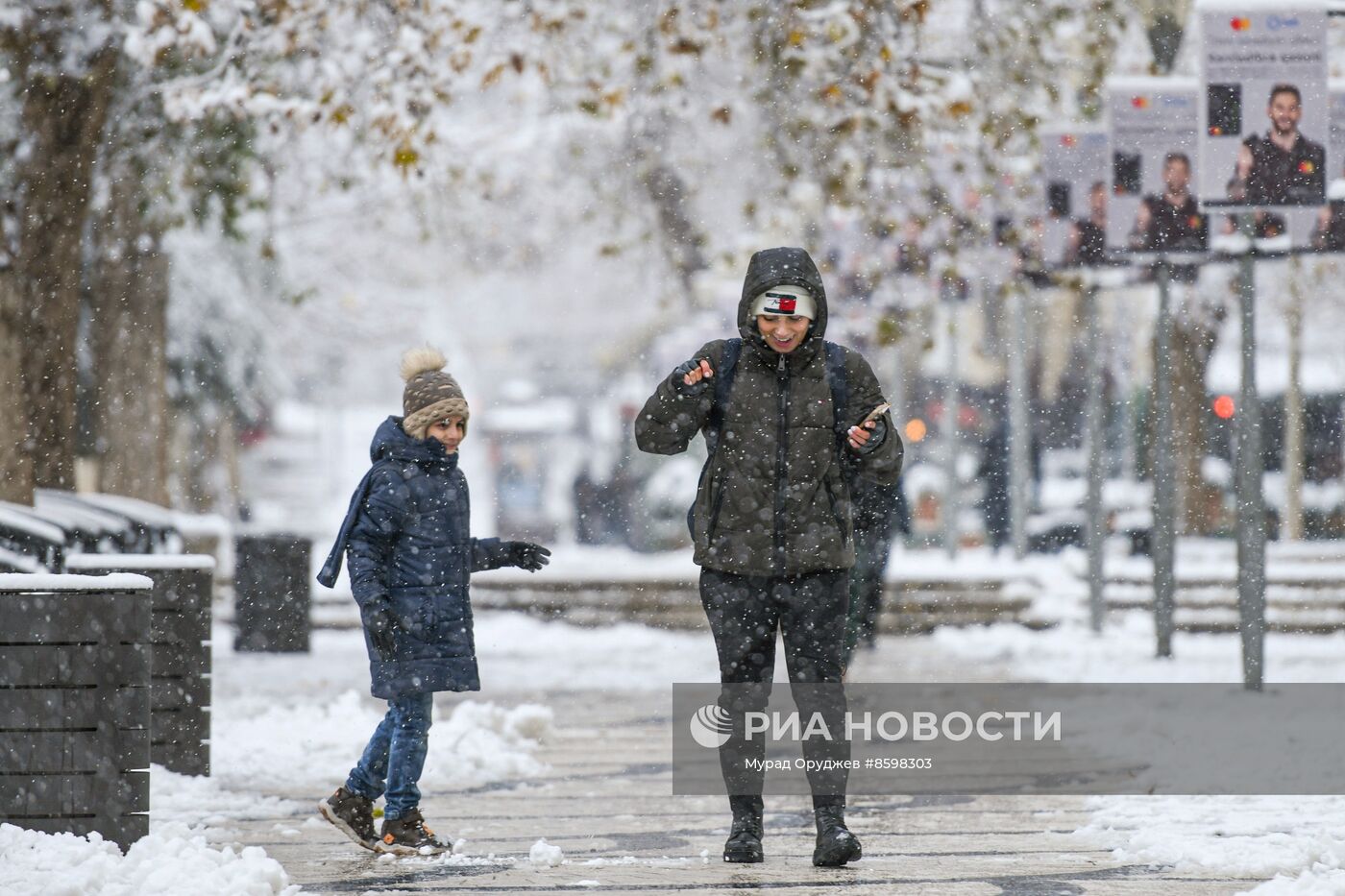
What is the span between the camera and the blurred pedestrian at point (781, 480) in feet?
22.1

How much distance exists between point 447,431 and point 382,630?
728 mm

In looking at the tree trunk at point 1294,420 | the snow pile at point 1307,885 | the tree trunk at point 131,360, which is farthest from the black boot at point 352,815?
the tree trunk at point 1294,420

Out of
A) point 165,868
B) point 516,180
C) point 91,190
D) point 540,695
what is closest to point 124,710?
point 165,868

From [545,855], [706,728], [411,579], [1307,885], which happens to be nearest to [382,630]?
[411,579]

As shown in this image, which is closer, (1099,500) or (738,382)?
(738,382)

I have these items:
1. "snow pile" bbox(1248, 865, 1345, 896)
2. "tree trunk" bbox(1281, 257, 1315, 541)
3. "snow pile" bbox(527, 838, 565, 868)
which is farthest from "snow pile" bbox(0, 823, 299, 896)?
"tree trunk" bbox(1281, 257, 1315, 541)

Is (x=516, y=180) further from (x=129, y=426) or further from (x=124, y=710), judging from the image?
(x=124, y=710)

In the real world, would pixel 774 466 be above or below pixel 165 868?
above

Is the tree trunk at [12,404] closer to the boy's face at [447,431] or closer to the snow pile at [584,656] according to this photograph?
the snow pile at [584,656]

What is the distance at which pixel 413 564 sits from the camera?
23.6 ft

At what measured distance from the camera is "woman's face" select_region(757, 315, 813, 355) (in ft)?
22.1

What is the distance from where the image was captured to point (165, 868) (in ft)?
19.9

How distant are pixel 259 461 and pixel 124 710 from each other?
52.3m

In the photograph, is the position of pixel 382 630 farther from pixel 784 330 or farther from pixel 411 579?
pixel 784 330
